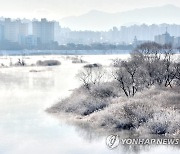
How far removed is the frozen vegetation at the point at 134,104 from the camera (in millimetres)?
13363

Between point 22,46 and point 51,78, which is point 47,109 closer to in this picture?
point 51,78

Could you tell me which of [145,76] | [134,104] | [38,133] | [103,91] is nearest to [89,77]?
[145,76]

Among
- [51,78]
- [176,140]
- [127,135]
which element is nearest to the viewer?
[176,140]

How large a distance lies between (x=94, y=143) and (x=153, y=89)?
21.6 feet

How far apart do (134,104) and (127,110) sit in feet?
1.70

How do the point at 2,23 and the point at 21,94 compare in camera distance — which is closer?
the point at 21,94

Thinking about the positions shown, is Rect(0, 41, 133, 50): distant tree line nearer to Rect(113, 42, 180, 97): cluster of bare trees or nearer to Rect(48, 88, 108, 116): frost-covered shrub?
Rect(113, 42, 180, 97): cluster of bare trees

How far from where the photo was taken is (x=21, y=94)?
72.9 ft

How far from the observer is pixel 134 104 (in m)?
14.6

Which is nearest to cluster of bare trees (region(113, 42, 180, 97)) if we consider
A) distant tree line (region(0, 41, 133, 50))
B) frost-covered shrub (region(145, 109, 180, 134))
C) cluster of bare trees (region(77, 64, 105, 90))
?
cluster of bare trees (region(77, 64, 105, 90))

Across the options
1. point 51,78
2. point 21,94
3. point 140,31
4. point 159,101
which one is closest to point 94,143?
point 159,101

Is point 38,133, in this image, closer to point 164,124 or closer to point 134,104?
point 134,104

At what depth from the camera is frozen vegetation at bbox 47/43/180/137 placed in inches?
526

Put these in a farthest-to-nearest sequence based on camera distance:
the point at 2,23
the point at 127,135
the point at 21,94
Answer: the point at 2,23
the point at 21,94
the point at 127,135
